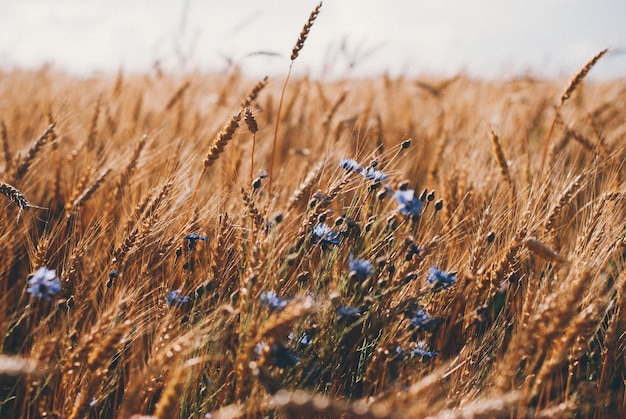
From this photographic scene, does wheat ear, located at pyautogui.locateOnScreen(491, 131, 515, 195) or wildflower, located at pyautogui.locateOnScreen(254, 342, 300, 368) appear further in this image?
wheat ear, located at pyautogui.locateOnScreen(491, 131, 515, 195)

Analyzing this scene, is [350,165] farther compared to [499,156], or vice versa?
[499,156]

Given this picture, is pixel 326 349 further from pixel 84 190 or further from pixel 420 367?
pixel 84 190

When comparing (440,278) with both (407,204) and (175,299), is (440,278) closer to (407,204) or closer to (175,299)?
(407,204)

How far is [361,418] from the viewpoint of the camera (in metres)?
0.70

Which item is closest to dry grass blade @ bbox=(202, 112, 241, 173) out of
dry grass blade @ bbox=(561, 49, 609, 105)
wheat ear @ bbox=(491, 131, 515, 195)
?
wheat ear @ bbox=(491, 131, 515, 195)

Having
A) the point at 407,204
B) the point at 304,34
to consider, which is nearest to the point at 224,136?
the point at 304,34

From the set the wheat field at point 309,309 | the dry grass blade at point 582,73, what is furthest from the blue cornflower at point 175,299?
the dry grass blade at point 582,73

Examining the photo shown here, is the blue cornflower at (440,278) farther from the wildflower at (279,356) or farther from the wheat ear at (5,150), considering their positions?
the wheat ear at (5,150)

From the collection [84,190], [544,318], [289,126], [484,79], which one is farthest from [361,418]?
[484,79]

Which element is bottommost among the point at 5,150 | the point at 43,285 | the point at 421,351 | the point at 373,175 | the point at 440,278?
the point at 421,351

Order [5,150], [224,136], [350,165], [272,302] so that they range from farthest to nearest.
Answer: [5,150]
[224,136]
[350,165]
[272,302]

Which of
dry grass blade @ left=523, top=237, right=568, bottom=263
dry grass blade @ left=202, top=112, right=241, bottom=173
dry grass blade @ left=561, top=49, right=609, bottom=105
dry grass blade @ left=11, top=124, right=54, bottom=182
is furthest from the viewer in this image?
dry grass blade @ left=561, top=49, right=609, bottom=105

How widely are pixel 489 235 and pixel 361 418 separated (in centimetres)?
75

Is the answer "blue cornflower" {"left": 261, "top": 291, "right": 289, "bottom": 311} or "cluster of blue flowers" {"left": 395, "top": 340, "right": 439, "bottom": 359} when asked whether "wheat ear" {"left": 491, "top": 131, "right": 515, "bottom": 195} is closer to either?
"cluster of blue flowers" {"left": 395, "top": 340, "right": 439, "bottom": 359}
